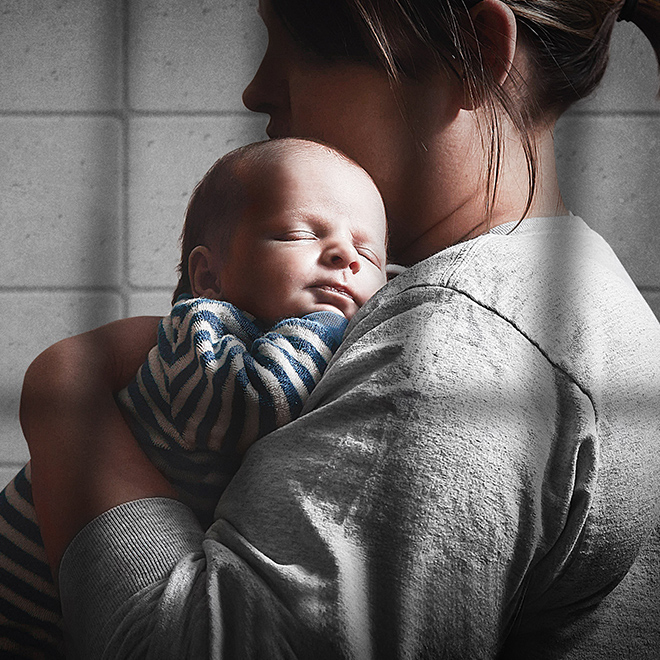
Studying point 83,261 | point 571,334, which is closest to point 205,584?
point 571,334

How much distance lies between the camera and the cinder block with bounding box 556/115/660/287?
103 centimetres

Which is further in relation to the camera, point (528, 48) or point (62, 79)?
point (62, 79)

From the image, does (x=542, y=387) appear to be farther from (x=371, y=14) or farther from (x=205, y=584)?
(x=371, y=14)

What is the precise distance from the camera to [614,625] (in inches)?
17.8

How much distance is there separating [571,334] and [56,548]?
40cm

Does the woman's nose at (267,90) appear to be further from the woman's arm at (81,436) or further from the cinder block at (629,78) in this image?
the cinder block at (629,78)

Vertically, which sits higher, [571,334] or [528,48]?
[528,48]

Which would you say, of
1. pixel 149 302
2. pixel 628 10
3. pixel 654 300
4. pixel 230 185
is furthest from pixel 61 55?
pixel 654 300

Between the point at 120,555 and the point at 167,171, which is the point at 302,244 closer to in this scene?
the point at 120,555

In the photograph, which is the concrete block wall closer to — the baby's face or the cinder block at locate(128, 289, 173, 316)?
the cinder block at locate(128, 289, 173, 316)

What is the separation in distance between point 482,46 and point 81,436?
18.4 inches

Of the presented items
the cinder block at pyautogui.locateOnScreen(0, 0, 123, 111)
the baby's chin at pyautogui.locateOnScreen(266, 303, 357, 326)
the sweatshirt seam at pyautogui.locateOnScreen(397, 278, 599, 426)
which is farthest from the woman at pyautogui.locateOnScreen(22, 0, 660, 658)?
the cinder block at pyautogui.locateOnScreen(0, 0, 123, 111)

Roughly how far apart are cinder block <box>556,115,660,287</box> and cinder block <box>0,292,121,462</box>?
0.73m

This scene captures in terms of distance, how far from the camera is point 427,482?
14.6 inches
